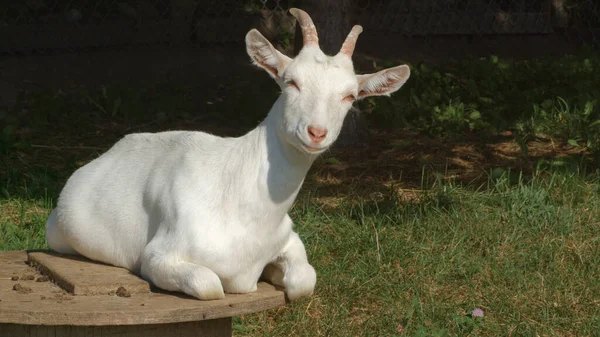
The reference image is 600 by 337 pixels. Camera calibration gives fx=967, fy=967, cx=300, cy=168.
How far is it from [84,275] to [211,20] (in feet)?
18.7

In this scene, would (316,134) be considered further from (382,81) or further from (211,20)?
(211,20)

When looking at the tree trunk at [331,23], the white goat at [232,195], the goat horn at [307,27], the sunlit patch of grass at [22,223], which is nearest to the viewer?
the white goat at [232,195]

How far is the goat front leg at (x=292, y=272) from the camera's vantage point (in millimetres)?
3584

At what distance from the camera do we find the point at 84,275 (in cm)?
356

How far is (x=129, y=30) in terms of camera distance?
28.7ft

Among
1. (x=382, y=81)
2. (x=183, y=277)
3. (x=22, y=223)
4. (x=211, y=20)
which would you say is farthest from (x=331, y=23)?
(x=183, y=277)

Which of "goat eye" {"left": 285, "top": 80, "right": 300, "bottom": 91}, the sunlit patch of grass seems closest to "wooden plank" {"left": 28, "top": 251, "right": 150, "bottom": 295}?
"goat eye" {"left": 285, "top": 80, "right": 300, "bottom": 91}

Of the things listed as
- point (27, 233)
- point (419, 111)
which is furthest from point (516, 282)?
point (419, 111)

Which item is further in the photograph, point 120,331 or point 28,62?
point 28,62

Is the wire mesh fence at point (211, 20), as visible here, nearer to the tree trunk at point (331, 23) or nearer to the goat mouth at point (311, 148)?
the tree trunk at point (331, 23)

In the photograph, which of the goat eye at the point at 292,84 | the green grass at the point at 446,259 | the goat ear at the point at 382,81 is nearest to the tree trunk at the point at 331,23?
the green grass at the point at 446,259

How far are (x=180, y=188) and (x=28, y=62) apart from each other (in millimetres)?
5290

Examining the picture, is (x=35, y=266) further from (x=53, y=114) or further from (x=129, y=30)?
(x=129, y=30)

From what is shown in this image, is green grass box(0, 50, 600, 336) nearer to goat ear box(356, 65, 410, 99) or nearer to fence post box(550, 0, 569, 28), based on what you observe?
goat ear box(356, 65, 410, 99)
